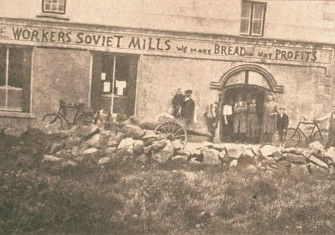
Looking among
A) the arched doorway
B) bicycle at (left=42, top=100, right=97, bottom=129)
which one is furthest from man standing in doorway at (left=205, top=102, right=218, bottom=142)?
bicycle at (left=42, top=100, right=97, bottom=129)

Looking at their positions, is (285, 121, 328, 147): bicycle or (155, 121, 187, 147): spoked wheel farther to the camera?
(285, 121, 328, 147): bicycle

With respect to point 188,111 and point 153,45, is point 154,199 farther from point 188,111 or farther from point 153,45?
point 153,45

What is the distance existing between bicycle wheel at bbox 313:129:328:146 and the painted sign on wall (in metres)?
1.01

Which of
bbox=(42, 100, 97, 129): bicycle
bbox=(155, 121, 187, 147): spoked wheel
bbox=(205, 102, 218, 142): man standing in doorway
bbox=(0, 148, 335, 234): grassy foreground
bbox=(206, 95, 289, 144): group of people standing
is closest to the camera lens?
bbox=(0, 148, 335, 234): grassy foreground

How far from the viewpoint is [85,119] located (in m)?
5.96

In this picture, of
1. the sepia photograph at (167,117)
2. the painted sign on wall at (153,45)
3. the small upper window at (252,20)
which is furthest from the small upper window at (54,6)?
the small upper window at (252,20)

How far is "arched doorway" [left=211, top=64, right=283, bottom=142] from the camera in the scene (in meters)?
6.34

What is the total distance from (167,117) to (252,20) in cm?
187

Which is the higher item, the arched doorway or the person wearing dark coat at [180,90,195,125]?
the arched doorway

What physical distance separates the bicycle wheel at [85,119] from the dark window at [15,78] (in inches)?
26.6

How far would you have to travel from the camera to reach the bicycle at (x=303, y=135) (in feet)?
21.2

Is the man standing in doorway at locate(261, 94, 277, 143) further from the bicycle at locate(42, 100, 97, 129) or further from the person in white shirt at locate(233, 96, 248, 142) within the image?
the bicycle at locate(42, 100, 97, 129)

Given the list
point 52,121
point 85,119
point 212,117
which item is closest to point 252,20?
point 212,117

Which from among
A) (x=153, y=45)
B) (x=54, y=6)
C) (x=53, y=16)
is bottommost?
(x=153, y=45)
